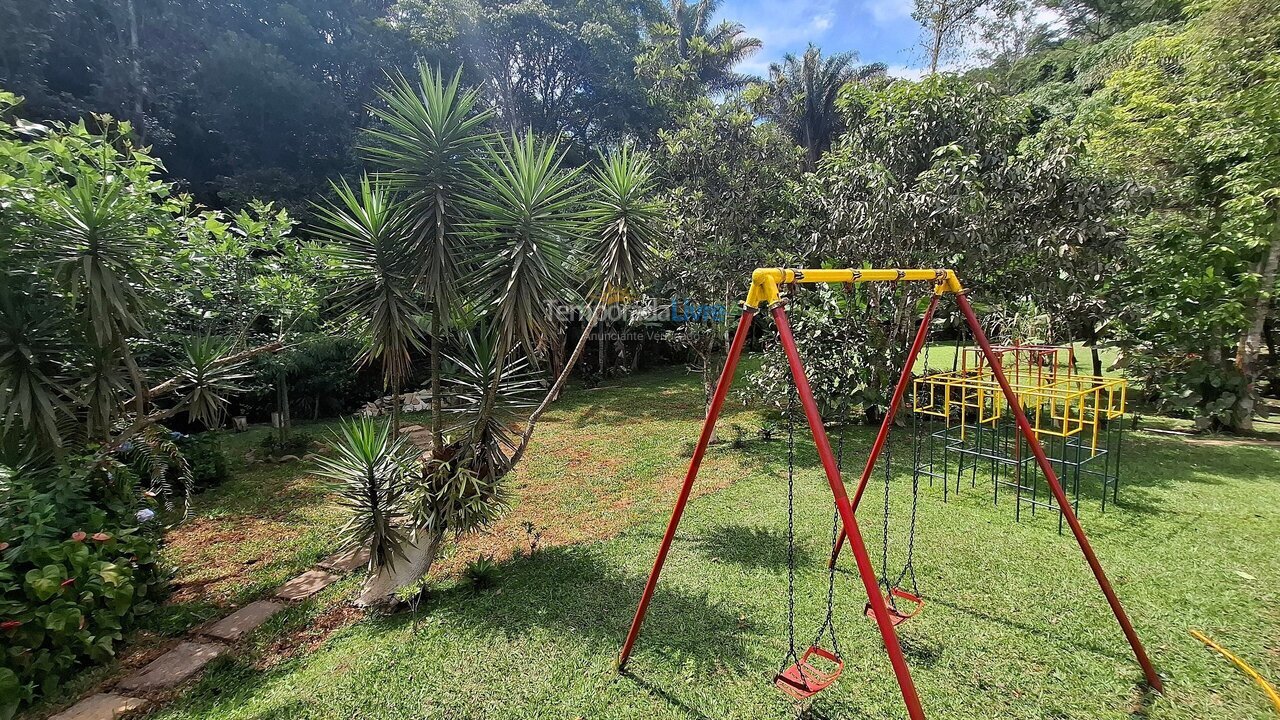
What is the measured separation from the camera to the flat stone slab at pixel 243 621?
348cm

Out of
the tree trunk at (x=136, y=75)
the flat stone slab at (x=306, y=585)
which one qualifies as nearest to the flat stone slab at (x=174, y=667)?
the flat stone slab at (x=306, y=585)

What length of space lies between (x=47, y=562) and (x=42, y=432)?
0.97 metres

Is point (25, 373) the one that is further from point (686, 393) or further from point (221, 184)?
point (221, 184)

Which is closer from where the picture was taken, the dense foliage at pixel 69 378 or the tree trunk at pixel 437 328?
the dense foliage at pixel 69 378

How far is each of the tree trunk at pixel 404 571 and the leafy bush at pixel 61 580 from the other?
1398 mm

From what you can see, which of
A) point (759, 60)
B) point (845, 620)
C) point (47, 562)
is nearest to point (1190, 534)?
point (845, 620)

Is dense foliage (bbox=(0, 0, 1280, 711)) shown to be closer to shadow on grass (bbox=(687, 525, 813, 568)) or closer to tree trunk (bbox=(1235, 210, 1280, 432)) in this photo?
tree trunk (bbox=(1235, 210, 1280, 432))

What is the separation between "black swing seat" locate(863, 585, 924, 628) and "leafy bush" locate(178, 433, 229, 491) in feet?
24.0

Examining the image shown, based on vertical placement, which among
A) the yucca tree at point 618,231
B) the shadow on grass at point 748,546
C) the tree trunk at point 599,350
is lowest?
the shadow on grass at point 748,546

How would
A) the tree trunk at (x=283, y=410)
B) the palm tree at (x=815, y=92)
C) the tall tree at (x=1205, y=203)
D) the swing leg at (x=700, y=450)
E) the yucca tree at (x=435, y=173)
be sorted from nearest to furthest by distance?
the swing leg at (x=700, y=450)
the yucca tree at (x=435, y=173)
the tall tree at (x=1205, y=203)
the tree trunk at (x=283, y=410)
the palm tree at (x=815, y=92)

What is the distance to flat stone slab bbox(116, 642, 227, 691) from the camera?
2.99 metres

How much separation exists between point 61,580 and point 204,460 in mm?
3956

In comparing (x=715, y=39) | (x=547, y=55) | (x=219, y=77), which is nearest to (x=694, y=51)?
(x=547, y=55)

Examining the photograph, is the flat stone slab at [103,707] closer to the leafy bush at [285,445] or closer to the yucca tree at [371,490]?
the yucca tree at [371,490]
